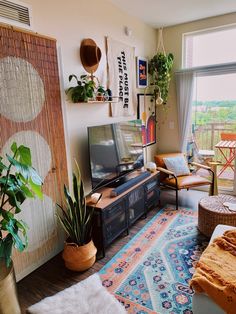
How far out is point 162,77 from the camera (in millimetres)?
3832

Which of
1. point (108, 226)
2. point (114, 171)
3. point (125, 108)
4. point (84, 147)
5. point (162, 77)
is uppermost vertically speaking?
point (162, 77)

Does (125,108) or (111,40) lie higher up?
(111,40)

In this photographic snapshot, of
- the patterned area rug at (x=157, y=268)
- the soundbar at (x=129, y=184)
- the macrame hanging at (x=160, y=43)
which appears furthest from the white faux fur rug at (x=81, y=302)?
the macrame hanging at (x=160, y=43)

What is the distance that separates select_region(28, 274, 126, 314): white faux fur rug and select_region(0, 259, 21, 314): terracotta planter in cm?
19

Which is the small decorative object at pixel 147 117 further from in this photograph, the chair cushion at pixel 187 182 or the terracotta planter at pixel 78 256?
the terracotta planter at pixel 78 256

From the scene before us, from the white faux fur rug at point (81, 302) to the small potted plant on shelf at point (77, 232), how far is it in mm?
237

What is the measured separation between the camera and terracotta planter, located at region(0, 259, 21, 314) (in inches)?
60.3

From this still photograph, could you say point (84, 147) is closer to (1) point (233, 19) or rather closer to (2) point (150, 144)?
(2) point (150, 144)

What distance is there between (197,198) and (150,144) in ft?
3.94

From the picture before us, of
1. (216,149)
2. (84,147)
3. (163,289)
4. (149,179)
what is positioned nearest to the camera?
(163,289)

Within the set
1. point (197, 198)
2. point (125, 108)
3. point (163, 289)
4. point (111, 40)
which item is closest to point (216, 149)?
point (197, 198)

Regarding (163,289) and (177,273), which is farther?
(177,273)

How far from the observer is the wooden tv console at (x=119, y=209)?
2349 millimetres

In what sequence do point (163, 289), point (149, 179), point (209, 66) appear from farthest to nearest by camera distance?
point (209, 66), point (149, 179), point (163, 289)
